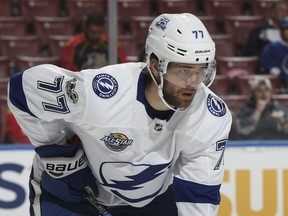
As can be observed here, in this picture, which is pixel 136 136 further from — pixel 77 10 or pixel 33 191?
pixel 77 10

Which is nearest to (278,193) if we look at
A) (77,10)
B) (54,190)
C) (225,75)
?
(225,75)

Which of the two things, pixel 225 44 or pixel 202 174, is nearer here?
pixel 202 174

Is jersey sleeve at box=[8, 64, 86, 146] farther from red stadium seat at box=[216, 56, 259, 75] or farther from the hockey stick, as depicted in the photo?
red stadium seat at box=[216, 56, 259, 75]

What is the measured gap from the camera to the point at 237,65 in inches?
200

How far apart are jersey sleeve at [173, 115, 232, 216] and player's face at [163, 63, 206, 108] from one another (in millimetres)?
156

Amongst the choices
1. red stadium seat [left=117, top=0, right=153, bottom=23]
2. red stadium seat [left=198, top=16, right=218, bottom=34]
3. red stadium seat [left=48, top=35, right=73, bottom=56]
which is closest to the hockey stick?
red stadium seat [left=48, top=35, right=73, bottom=56]

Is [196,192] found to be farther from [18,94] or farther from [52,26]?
[52,26]

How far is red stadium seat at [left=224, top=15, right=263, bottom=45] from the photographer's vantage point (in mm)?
5562

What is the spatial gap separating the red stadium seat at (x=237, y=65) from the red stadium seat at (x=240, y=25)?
0.40 meters

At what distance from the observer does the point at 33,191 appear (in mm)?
2930

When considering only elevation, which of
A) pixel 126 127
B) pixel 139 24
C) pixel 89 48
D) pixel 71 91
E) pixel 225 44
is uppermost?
pixel 71 91

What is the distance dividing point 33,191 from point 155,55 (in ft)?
2.02

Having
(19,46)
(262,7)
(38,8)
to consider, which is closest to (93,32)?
(19,46)

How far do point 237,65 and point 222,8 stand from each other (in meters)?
0.81
